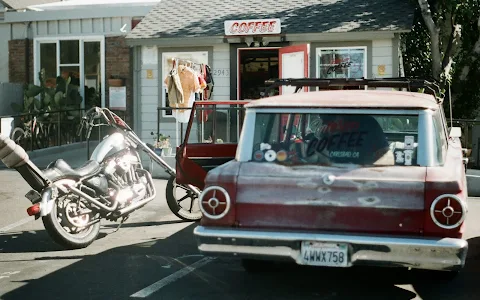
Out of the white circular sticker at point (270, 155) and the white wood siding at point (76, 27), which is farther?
the white wood siding at point (76, 27)

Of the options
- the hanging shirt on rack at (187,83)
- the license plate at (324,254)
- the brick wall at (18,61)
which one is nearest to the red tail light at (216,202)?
the license plate at (324,254)

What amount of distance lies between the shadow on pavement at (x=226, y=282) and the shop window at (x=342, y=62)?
864cm

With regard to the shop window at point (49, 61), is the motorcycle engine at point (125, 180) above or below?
below

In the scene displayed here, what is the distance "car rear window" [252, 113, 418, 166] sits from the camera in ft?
19.1

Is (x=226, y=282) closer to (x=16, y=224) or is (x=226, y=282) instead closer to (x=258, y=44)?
(x=16, y=224)

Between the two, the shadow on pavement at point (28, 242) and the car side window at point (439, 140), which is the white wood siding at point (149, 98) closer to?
the shadow on pavement at point (28, 242)

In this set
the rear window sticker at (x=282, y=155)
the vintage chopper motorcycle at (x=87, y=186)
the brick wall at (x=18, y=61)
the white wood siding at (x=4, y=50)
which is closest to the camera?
the rear window sticker at (x=282, y=155)

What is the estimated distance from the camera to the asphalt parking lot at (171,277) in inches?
240

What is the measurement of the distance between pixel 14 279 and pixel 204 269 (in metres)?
1.71

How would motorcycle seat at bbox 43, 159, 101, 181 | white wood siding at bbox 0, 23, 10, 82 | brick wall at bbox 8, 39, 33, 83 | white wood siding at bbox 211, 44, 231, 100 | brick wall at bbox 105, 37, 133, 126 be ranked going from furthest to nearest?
white wood siding at bbox 0, 23, 10, 82, brick wall at bbox 8, 39, 33, 83, brick wall at bbox 105, 37, 133, 126, white wood siding at bbox 211, 44, 231, 100, motorcycle seat at bbox 43, 159, 101, 181

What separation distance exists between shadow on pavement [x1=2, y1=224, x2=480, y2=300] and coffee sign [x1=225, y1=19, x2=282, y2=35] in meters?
9.08

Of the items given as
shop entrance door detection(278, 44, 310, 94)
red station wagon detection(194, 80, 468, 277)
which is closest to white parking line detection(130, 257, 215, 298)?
red station wagon detection(194, 80, 468, 277)

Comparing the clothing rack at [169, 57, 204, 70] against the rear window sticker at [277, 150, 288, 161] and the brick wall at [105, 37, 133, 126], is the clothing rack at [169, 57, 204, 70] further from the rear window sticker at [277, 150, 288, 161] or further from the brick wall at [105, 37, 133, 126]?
the rear window sticker at [277, 150, 288, 161]

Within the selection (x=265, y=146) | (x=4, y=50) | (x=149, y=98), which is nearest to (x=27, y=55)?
(x=4, y=50)
